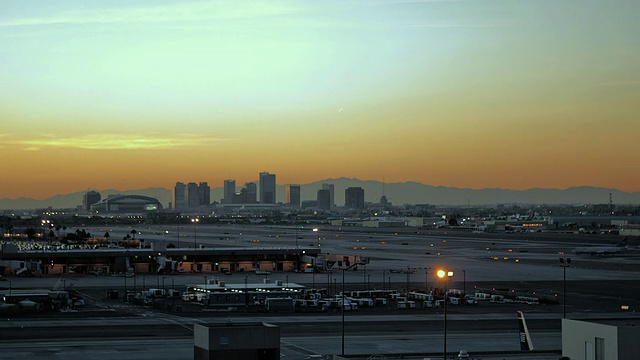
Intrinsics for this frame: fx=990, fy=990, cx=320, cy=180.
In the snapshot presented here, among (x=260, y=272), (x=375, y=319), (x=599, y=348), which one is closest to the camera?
(x=599, y=348)

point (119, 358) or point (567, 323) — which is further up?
point (567, 323)

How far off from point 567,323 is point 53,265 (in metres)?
85.2

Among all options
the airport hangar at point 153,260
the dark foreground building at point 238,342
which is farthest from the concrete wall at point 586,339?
the airport hangar at point 153,260

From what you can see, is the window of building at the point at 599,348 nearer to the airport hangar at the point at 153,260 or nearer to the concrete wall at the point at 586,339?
the concrete wall at the point at 586,339

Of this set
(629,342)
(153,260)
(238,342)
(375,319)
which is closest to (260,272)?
(153,260)

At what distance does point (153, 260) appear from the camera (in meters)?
109

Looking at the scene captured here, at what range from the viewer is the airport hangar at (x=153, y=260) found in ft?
347

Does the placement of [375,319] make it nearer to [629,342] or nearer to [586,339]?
[586,339]

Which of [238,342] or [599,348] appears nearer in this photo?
[599,348]

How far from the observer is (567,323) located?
2909cm

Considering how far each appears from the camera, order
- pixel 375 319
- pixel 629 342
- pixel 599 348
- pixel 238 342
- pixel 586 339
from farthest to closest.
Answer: pixel 375 319, pixel 238 342, pixel 586 339, pixel 599 348, pixel 629 342

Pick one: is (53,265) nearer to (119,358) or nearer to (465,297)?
(465,297)

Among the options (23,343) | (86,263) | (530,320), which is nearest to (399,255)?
(86,263)

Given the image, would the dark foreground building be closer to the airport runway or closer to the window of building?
the airport runway
